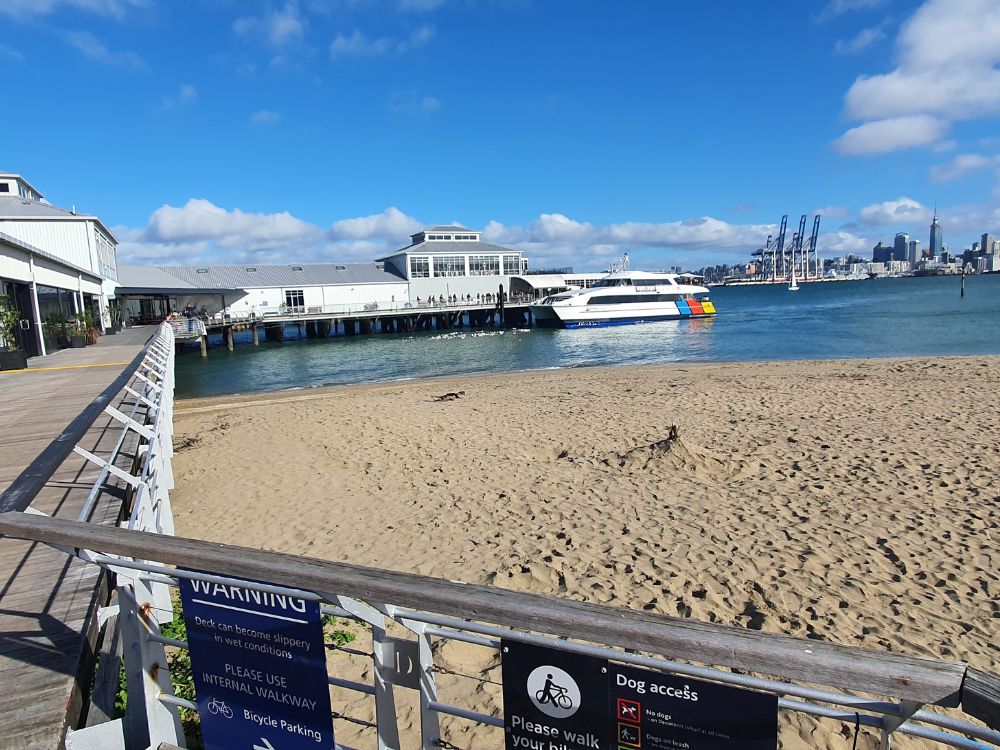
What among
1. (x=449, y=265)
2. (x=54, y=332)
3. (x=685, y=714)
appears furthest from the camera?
(x=449, y=265)

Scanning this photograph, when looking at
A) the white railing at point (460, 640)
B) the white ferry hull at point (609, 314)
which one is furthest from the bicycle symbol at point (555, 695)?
the white ferry hull at point (609, 314)

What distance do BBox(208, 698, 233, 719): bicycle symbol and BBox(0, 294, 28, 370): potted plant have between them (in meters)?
16.6

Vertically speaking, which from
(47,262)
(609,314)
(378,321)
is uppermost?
(47,262)

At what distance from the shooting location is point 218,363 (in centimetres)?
3944

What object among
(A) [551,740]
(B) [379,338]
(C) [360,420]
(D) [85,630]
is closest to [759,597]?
(A) [551,740]

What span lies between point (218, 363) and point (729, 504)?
37.8 meters

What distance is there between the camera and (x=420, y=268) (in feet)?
217

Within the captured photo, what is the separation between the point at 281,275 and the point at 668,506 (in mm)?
59147

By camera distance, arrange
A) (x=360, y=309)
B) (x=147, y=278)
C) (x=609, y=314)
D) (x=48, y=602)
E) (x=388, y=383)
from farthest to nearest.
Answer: (x=360, y=309), (x=609, y=314), (x=147, y=278), (x=388, y=383), (x=48, y=602)

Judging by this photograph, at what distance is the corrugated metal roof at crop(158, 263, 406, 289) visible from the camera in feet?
189

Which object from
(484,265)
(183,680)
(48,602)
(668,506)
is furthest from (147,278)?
(48,602)

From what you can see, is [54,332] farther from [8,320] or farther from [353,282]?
[353,282]

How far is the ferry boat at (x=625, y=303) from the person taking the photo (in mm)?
56781

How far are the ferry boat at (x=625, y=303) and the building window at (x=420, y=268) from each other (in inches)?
490
